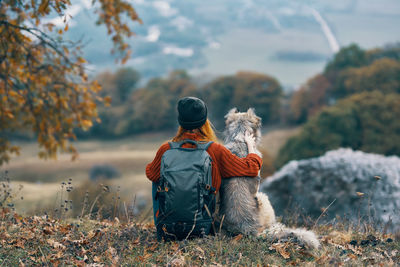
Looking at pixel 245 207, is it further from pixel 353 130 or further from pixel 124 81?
pixel 124 81

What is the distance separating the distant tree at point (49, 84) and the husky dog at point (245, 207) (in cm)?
457

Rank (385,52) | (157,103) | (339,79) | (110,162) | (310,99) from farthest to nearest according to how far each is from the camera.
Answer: (157,103) → (310,99) → (110,162) → (385,52) → (339,79)

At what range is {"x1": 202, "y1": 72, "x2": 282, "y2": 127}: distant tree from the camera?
54.6 m

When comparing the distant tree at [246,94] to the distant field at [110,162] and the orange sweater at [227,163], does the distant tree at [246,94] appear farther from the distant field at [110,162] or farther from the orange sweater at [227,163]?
the orange sweater at [227,163]

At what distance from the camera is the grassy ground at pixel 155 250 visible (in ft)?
13.7

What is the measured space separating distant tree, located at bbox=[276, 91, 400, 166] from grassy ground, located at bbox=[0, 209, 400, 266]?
27.1 meters

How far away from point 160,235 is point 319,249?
198 cm

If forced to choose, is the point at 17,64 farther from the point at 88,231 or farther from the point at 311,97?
the point at 311,97

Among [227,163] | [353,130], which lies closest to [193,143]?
[227,163]

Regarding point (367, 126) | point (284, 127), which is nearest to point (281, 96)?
point (284, 127)

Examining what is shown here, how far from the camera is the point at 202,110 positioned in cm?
453

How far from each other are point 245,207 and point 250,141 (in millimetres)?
834

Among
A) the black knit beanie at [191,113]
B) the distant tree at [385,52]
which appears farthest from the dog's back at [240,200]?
the distant tree at [385,52]

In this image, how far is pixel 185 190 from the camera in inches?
166
